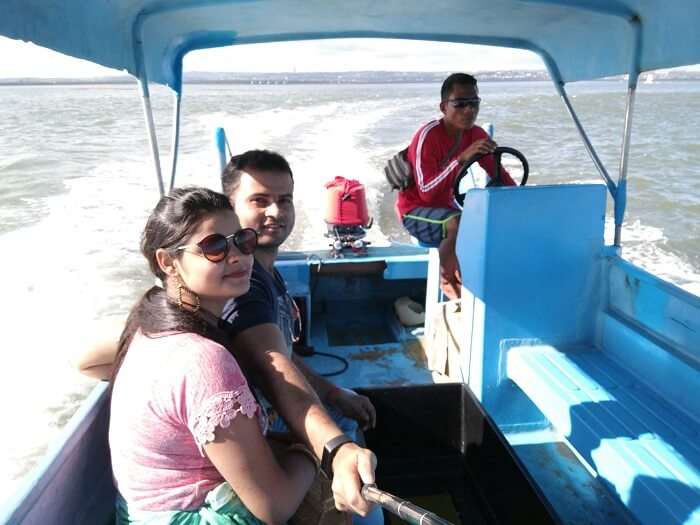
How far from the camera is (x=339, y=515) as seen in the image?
4.79ft

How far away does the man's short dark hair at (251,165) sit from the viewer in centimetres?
186

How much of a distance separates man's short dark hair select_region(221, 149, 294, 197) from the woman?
0.43 m

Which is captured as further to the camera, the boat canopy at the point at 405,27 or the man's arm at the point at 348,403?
the boat canopy at the point at 405,27

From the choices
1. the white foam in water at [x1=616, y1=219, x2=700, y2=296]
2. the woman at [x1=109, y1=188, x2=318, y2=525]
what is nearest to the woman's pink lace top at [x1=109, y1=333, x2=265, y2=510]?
the woman at [x1=109, y1=188, x2=318, y2=525]

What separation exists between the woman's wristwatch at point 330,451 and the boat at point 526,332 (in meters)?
0.62

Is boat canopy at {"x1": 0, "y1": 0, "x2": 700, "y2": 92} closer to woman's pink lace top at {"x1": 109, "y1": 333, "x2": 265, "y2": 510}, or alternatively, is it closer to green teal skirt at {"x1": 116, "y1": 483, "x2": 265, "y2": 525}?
woman's pink lace top at {"x1": 109, "y1": 333, "x2": 265, "y2": 510}

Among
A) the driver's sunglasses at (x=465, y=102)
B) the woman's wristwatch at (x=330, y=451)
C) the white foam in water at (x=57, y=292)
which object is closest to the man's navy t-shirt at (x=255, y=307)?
the woman's wristwatch at (x=330, y=451)

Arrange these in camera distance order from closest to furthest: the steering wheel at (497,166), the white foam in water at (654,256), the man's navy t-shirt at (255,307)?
the man's navy t-shirt at (255,307), the steering wheel at (497,166), the white foam in water at (654,256)

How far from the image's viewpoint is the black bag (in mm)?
3553

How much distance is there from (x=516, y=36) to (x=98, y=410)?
2651mm

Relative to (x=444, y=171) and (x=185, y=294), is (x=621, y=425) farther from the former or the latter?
(x=444, y=171)

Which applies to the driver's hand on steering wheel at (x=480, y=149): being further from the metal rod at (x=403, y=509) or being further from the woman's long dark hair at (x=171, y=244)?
the metal rod at (x=403, y=509)

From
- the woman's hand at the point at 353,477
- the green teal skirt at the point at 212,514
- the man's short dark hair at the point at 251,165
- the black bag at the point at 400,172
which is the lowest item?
the green teal skirt at the point at 212,514

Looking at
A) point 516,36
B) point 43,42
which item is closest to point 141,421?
point 43,42
